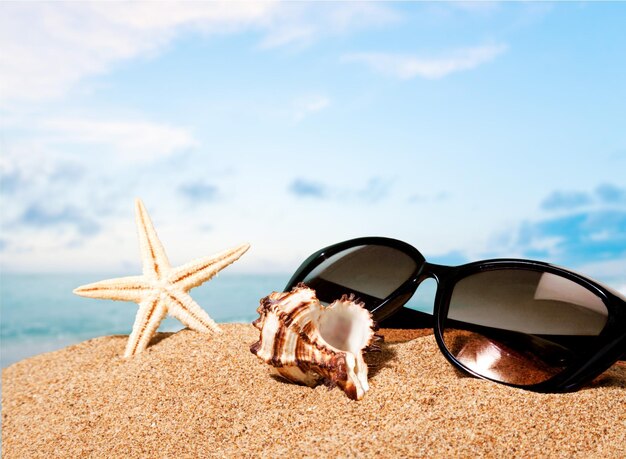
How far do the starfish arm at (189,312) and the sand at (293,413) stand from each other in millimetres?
131

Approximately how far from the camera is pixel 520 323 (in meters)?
2.43

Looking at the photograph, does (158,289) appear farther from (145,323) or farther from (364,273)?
(364,273)

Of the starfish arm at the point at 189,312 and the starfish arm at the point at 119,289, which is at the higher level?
the starfish arm at the point at 119,289

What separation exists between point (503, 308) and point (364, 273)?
2.10 ft

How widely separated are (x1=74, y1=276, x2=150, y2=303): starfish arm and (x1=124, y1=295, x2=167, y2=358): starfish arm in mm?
74

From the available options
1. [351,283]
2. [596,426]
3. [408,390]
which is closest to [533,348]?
[596,426]

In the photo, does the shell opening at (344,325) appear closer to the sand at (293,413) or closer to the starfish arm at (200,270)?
the sand at (293,413)

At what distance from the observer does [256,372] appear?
240cm

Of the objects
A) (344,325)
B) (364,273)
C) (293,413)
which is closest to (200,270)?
(364,273)

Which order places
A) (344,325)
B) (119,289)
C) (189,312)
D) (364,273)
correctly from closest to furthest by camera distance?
(344,325) < (364,273) < (189,312) < (119,289)

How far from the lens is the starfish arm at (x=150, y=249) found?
3.15 meters

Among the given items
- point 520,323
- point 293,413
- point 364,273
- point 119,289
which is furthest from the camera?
point 119,289

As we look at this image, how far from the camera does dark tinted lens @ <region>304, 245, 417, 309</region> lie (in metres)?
2.68

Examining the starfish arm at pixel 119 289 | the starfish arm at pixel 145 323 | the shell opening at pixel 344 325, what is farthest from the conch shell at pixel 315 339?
the starfish arm at pixel 119 289
